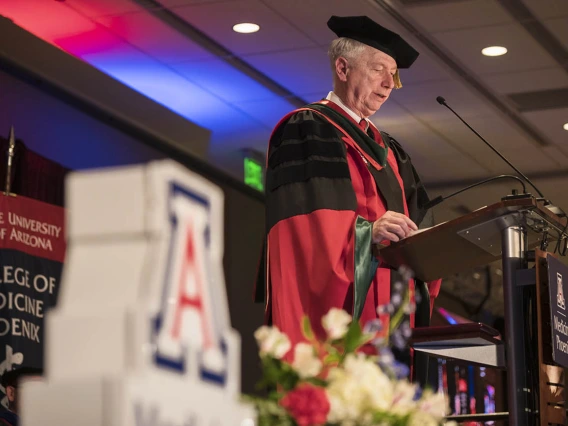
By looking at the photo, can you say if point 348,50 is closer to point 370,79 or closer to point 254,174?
point 370,79

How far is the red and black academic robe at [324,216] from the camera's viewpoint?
3.47 metres

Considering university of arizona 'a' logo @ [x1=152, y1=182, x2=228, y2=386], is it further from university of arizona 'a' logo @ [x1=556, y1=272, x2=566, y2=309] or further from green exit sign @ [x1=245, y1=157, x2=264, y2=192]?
green exit sign @ [x1=245, y1=157, x2=264, y2=192]

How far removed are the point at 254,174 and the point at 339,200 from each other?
21.5ft

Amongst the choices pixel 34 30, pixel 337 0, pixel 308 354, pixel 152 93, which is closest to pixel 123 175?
pixel 308 354

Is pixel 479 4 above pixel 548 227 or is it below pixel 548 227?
above

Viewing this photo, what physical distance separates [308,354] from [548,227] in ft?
5.85

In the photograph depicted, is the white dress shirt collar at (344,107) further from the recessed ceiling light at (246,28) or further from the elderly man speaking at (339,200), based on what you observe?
the recessed ceiling light at (246,28)

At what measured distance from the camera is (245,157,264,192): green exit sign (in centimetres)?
1002

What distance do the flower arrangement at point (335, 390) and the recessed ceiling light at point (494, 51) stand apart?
5940 millimetres

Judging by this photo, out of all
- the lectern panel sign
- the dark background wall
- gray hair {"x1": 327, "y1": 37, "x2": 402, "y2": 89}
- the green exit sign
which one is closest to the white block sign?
the lectern panel sign

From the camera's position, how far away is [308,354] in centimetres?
178

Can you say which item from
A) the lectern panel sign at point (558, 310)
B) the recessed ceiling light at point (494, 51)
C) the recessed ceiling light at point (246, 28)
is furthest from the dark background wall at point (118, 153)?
the lectern panel sign at point (558, 310)

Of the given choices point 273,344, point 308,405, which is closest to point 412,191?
point 273,344

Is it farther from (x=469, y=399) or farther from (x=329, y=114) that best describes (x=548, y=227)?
(x=469, y=399)
